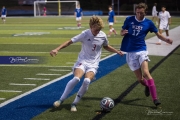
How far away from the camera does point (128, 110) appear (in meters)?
7.82

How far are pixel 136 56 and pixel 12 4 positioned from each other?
69358 millimetres

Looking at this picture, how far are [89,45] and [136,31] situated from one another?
1.14 meters

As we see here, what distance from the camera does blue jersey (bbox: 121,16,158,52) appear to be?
838 cm

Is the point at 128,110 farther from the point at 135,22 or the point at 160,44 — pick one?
the point at 160,44

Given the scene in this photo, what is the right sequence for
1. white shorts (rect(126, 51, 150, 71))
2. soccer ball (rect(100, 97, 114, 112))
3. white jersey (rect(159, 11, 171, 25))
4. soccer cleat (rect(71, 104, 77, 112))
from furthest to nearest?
white jersey (rect(159, 11, 171, 25)) < white shorts (rect(126, 51, 150, 71)) < soccer cleat (rect(71, 104, 77, 112)) < soccer ball (rect(100, 97, 114, 112))

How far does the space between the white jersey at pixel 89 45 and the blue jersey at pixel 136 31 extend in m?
0.75

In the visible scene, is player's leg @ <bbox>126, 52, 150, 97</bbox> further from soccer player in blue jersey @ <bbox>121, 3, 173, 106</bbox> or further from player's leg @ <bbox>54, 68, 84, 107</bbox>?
player's leg @ <bbox>54, 68, 84, 107</bbox>

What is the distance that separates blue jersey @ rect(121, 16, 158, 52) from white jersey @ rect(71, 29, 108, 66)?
752mm

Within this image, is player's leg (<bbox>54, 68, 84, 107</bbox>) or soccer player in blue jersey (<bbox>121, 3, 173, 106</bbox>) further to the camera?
soccer player in blue jersey (<bbox>121, 3, 173, 106</bbox>)

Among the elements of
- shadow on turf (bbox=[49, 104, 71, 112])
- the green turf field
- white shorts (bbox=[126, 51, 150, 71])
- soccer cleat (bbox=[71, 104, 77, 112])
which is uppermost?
white shorts (bbox=[126, 51, 150, 71])

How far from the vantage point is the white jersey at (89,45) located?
25.6 ft

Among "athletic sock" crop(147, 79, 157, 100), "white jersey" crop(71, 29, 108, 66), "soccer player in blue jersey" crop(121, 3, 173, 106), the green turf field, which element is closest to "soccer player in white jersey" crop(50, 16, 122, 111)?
"white jersey" crop(71, 29, 108, 66)

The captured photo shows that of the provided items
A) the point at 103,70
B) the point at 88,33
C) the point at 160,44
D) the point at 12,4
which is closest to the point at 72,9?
the point at 12,4

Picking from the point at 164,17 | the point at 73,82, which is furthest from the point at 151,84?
the point at 164,17
